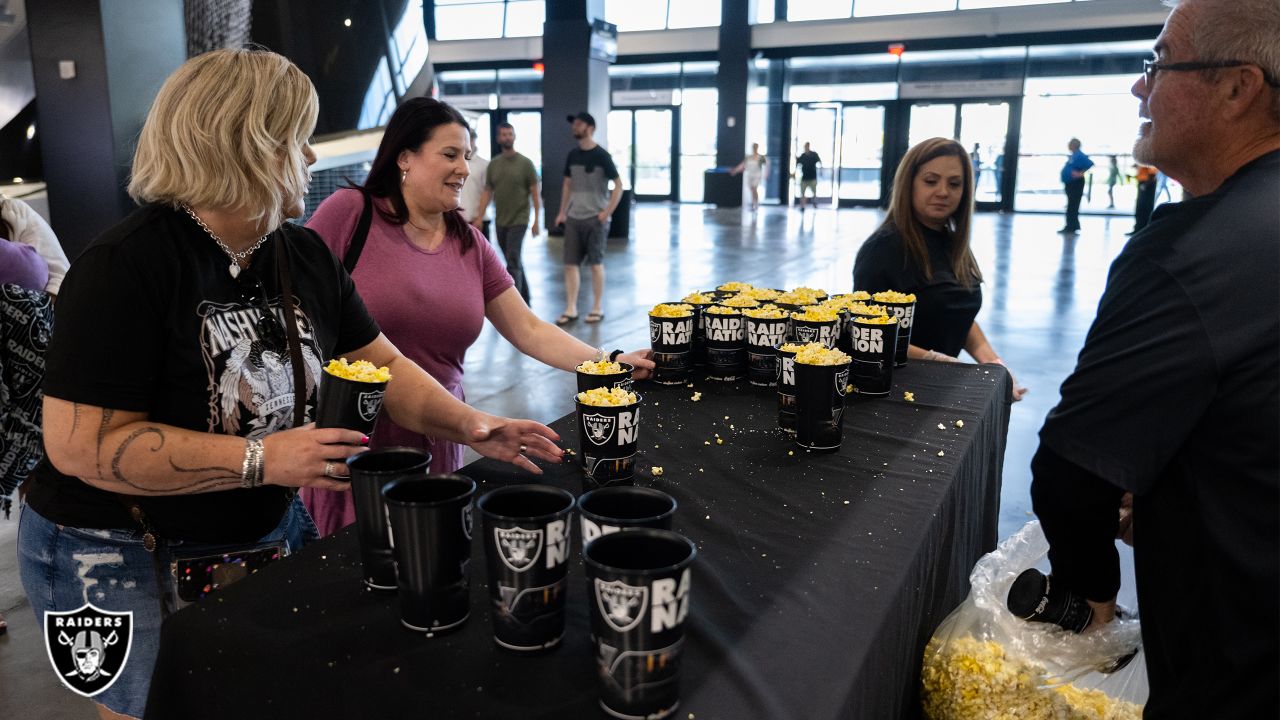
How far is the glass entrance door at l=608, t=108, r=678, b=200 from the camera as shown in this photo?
2145 cm

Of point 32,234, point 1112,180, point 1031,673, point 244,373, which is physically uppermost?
point 1112,180

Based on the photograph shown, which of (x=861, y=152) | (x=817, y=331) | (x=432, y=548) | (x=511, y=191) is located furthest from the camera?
(x=861, y=152)

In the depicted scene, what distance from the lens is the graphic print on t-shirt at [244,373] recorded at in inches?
54.9

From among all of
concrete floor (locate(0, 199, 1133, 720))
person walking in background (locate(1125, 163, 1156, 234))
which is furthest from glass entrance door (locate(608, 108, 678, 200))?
person walking in background (locate(1125, 163, 1156, 234))

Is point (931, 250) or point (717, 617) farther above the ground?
point (931, 250)

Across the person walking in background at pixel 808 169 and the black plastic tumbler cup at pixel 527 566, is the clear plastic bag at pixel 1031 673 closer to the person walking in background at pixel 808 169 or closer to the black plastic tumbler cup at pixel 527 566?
the black plastic tumbler cup at pixel 527 566

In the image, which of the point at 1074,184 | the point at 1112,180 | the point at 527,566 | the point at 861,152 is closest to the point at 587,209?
the point at 527,566

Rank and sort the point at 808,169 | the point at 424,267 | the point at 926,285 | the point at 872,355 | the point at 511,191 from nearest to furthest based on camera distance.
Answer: the point at 872,355 < the point at 424,267 < the point at 926,285 < the point at 511,191 < the point at 808,169

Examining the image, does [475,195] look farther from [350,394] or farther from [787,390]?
[350,394]

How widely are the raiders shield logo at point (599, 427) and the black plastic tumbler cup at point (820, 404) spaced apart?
17.4 inches

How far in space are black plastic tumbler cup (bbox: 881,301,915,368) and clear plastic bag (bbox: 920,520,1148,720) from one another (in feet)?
3.08

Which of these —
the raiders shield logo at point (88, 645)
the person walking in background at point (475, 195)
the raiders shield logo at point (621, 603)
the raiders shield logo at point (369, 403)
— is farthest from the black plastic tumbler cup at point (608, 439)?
the person walking in background at point (475, 195)

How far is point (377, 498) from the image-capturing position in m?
1.01

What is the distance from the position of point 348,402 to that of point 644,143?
21.3 meters
